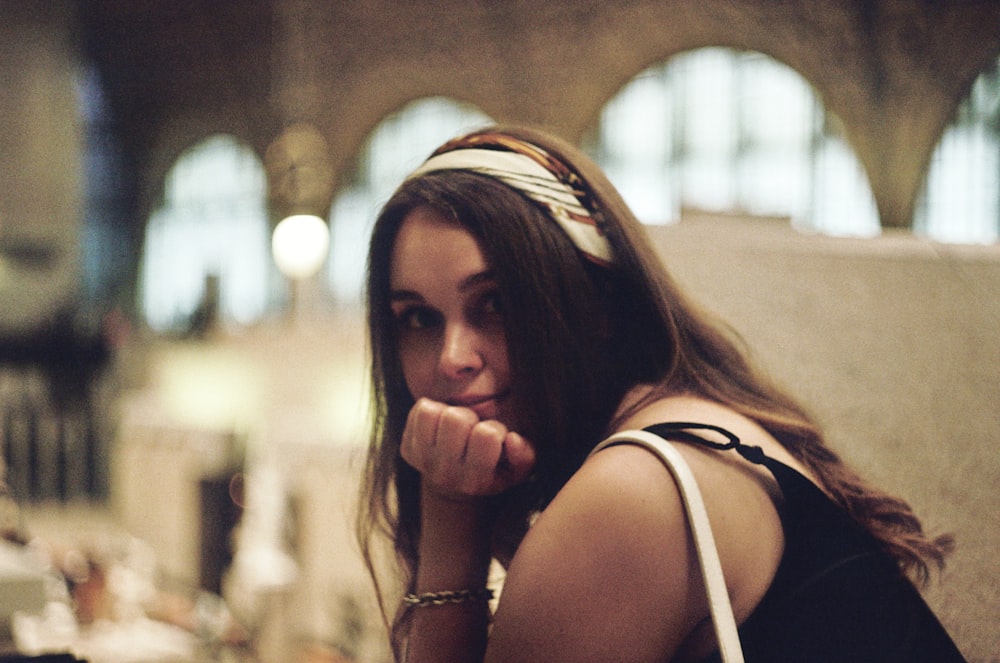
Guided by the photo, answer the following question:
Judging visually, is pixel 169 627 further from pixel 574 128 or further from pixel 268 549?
pixel 574 128

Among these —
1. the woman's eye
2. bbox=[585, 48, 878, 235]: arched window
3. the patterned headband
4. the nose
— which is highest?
bbox=[585, 48, 878, 235]: arched window

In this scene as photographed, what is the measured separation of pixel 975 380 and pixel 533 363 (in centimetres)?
77

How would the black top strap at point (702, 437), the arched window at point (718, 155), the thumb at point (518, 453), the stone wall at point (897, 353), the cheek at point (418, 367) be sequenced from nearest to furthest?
the black top strap at point (702, 437), the thumb at point (518, 453), the cheek at point (418, 367), the stone wall at point (897, 353), the arched window at point (718, 155)

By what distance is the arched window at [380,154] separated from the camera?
9672mm

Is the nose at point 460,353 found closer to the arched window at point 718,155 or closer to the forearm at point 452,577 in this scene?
the forearm at point 452,577

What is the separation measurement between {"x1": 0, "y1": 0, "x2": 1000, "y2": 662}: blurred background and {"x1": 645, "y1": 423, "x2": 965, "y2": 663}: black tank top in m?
0.39

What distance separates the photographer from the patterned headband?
100 cm

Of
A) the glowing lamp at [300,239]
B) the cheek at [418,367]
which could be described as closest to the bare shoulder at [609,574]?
the cheek at [418,367]

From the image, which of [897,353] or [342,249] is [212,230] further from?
[897,353]

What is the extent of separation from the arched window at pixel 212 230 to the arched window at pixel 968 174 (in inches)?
454

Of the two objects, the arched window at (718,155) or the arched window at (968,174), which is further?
the arched window at (718,155)

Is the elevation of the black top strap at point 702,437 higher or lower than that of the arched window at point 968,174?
lower

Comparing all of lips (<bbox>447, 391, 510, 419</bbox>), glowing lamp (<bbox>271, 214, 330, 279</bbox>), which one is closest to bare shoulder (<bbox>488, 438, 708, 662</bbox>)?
lips (<bbox>447, 391, 510, 419</bbox>)

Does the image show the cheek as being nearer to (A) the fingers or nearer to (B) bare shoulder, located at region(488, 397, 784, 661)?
(A) the fingers
